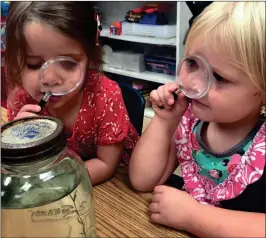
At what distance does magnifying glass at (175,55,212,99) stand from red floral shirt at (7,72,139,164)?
0.26m

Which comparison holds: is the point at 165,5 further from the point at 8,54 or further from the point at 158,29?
the point at 8,54

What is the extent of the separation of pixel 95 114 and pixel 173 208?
345 millimetres

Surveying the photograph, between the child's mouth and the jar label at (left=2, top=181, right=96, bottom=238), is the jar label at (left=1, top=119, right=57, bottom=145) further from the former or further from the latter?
the child's mouth

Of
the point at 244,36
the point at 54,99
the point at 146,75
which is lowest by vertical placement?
the point at 146,75

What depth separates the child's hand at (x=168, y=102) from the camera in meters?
0.71

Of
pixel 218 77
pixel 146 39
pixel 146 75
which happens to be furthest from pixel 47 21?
pixel 146 75

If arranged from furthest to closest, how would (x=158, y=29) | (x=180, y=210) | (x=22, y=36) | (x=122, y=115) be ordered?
(x=158, y=29), (x=122, y=115), (x=22, y=36), (x=180, y=210)

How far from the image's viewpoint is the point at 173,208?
2.00 feet

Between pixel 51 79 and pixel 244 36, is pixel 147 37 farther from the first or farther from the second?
pixel 244 36

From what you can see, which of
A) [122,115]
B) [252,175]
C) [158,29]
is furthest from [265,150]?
[158,29]

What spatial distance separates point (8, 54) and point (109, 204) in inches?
13.9

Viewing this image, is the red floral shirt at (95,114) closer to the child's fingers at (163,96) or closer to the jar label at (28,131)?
the child's fingers at (163,96)

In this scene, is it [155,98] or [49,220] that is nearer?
[49,220]

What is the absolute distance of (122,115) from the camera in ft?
2.86
